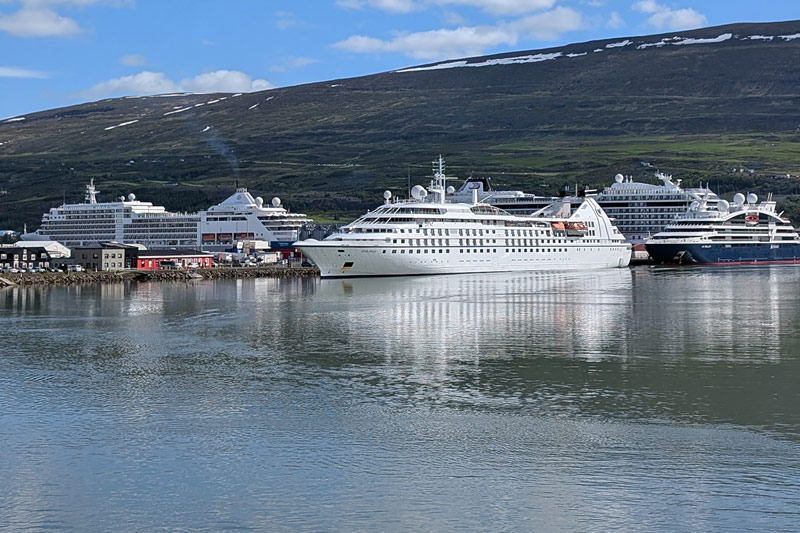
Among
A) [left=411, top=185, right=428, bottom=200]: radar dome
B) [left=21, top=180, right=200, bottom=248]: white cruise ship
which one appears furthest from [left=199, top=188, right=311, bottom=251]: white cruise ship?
[left=411, top=185, right=428, bottom=200]: radar dome

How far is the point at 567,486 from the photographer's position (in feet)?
40.1

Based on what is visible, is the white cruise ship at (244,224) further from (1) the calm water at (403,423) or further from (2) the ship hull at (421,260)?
(1) the calm water at (403,423)

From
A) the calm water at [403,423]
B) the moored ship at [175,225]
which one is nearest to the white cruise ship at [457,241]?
the moored ship at [175,225]

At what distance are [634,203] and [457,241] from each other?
31968 millimetres

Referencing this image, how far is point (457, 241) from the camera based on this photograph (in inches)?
2191

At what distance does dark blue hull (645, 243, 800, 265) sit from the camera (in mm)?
69688

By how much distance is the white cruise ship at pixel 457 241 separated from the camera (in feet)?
170

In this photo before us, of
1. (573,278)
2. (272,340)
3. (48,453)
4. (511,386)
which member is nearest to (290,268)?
(573,278)

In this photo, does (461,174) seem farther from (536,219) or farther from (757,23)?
(757,23)

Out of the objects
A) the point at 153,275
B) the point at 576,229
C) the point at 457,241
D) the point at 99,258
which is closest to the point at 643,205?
the point at 576,229

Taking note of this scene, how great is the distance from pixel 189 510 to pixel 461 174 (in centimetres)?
10168

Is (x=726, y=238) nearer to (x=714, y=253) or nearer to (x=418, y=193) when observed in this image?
(x=714, y=253)

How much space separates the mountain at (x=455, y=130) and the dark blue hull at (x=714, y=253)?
27.7 meters

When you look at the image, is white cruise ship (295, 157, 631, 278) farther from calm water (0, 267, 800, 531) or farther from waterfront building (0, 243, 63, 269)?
calm water (0, 267, 800, 531)
